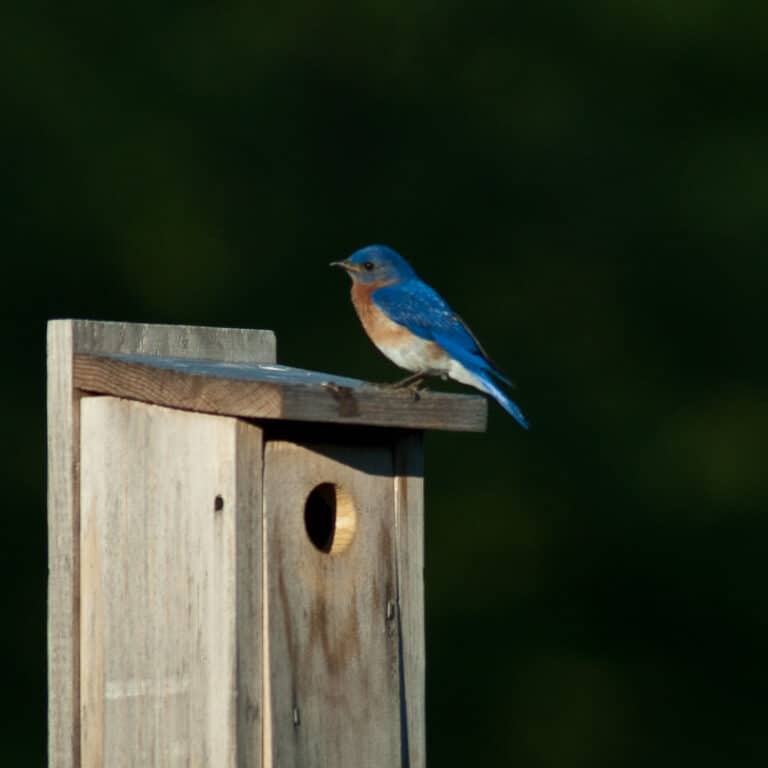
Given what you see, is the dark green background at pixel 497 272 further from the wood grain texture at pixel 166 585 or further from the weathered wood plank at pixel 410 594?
the weathered wood plank at pixel 410 594

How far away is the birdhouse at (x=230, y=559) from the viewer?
414 centimetres

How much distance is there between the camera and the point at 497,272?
13117 millimetres

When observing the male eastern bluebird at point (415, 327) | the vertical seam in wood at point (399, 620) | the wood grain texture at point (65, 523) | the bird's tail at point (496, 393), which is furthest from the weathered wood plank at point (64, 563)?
the bird's tail at point (496, 393)

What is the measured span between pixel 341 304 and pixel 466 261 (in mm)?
1110

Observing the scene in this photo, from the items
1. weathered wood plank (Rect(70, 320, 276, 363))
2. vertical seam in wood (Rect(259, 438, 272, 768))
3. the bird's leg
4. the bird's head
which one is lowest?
vertical seam in wood (Rect(259, 438, 272, 768))

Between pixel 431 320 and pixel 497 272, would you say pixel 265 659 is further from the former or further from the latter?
pixel 497 272

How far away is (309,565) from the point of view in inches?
167

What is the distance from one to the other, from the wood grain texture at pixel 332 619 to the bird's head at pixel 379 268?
1436 millimetres

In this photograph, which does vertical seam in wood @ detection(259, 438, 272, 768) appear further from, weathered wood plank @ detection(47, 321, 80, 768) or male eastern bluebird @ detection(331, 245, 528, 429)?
male eastern bluebird @ detection(331, 245, 528, 429)

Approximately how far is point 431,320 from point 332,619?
4.69 feet

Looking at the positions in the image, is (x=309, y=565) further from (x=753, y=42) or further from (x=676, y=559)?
(x=753, y=42)

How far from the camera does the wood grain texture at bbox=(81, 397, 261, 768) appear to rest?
13.5 ft

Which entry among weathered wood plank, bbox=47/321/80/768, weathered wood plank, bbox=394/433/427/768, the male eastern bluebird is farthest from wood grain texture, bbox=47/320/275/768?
the male eastern bluebird

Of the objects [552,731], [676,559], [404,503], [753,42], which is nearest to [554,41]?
[753,42]
